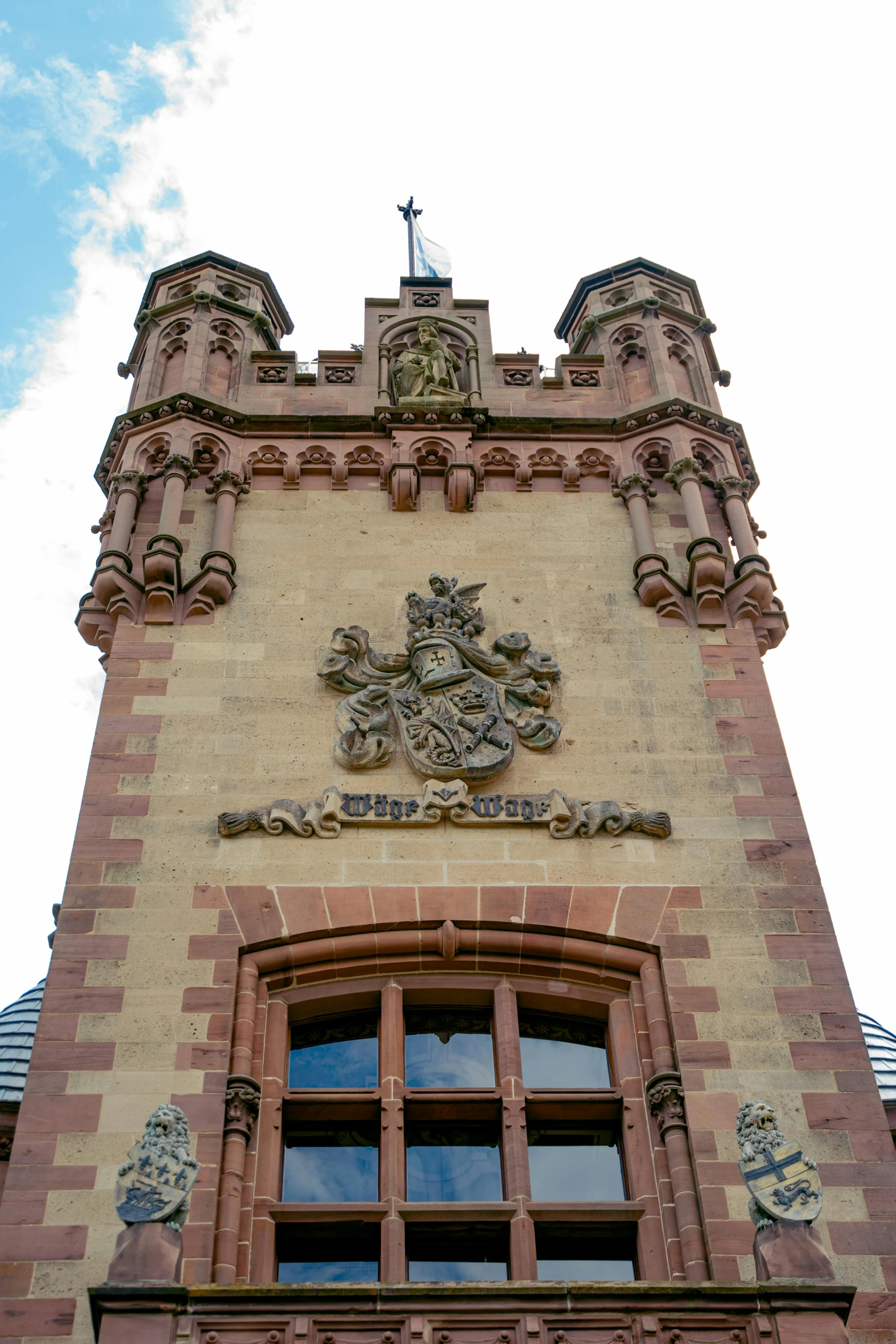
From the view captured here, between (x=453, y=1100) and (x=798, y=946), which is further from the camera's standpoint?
(x=798, y=946)

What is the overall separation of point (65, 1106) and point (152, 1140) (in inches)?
77.5

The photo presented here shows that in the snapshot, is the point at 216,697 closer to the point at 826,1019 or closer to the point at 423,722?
the point at 423,722

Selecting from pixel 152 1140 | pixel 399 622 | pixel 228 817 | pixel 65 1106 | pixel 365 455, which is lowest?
pixel 152 1140

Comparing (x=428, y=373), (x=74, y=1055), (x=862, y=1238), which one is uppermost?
(x=428, y=373)

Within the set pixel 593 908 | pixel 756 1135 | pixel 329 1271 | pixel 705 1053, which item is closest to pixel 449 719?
pixel 593 908

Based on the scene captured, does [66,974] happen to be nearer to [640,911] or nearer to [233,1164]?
[233,1164]

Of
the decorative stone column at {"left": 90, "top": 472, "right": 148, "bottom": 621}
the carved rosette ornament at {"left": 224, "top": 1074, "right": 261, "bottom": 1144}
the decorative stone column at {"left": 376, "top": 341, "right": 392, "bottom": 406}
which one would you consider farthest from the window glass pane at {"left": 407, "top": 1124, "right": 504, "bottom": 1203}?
the decorative stone column at {"left": 376, "top": 341, "right": 392, "bottom": 406}

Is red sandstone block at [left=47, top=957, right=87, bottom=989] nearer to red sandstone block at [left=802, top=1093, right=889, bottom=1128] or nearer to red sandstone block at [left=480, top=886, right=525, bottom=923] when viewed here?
red sandstone block at [left=480, top=886, right=525, bottom=923]

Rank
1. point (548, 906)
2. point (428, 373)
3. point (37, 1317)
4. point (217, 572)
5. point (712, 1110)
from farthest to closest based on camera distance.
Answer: point (428, 373)
point (217, 572)
point (548, 906)
point (712, 1110)
point (37, 1317)

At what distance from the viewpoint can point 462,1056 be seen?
12.6 m

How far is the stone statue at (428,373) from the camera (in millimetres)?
18656

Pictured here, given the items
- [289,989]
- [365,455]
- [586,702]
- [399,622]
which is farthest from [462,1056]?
[365,455]

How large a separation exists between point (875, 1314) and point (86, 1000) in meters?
5.79

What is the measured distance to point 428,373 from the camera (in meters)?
19.0
